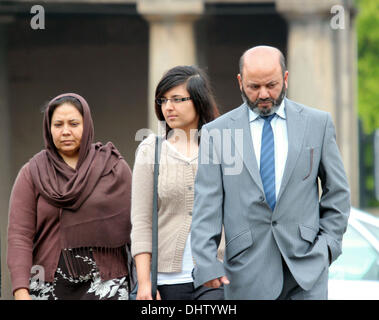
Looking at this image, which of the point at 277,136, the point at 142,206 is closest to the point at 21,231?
→ the point at 142,206

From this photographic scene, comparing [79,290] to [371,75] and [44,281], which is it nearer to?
[44,281]

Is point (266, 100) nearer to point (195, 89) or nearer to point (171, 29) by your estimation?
point (195, 89)

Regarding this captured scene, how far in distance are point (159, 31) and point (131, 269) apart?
7717mm

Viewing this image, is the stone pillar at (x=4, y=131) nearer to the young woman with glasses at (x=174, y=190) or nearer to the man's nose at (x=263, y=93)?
the young woman with glasses at (x=174, y=190)

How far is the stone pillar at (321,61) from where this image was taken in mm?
12594

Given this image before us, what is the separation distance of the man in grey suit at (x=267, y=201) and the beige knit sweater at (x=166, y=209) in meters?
0.33

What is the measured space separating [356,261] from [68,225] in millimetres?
2437

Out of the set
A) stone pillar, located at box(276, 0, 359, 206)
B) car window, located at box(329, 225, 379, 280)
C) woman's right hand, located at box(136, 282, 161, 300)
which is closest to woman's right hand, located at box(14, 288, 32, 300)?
woman's right hand, located at box(136, 282, 161, 300)

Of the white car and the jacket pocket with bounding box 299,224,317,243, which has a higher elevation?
the jacket pocket with bounding box 299,224,317,243

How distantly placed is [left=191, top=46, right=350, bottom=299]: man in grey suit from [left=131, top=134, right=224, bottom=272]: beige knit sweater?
330 millimetres

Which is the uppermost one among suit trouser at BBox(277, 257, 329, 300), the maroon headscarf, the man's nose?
the man's nose

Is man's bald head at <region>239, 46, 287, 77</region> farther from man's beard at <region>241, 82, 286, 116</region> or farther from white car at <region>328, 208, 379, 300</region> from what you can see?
white car at <region>328, 208, 379, 300</region>

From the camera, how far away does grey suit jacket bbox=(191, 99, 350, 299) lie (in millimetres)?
4488
